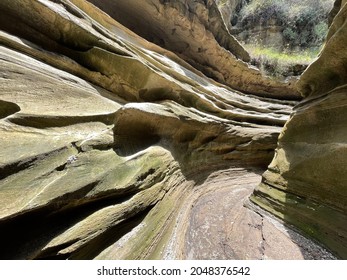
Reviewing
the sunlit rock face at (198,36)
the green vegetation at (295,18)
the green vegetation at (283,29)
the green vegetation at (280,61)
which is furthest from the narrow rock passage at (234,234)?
the green vegetation at (295,18)

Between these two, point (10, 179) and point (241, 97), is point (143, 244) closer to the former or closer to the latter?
point (10, 179)

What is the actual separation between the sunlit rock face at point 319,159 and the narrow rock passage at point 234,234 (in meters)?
0.28

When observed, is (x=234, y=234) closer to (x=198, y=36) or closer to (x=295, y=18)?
(x=198, y=36)

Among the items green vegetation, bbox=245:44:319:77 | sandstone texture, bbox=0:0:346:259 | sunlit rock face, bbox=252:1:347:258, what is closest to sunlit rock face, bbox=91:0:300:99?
sandstone texture, bbox=0:0:346:259

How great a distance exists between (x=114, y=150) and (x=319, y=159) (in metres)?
3.36

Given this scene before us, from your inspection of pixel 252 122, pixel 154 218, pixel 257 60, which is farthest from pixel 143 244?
pixel 257 60

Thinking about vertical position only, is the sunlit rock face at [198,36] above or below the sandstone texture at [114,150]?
above

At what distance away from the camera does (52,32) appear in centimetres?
389

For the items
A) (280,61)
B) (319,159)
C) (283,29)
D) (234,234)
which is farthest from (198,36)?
(283,29)

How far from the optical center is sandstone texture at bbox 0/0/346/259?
215cm

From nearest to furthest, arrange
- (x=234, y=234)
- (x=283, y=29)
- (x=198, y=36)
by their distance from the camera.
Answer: (x=234, y=234), (x=198, y=36), (x=283, y=29)

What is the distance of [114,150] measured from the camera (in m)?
3.19

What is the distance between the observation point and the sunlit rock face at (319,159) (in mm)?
2906

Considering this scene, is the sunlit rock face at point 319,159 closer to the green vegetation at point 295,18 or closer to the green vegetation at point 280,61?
the green vegetation at point 280,61
